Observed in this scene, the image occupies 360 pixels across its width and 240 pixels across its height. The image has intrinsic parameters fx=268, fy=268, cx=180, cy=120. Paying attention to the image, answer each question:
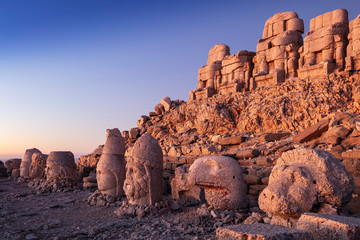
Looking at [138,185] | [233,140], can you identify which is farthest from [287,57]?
[138,185]

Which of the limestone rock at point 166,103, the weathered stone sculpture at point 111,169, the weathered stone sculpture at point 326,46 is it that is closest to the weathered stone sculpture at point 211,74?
the limestone rock at point 166,103

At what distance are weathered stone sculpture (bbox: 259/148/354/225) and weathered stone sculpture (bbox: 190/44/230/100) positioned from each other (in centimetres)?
1447

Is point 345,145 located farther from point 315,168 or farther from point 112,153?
point 112,153

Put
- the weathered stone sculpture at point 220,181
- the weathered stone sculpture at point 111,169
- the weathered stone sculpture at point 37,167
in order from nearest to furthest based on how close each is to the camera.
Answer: the weathered stone sculpture at point 220,181
the weathered stone sculpture at point 111,169
the weathered stone sculpture at point 37,167

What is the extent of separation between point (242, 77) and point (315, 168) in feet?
44.8

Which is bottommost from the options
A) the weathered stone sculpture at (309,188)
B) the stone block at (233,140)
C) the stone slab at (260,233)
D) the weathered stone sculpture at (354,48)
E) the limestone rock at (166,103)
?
the stone slab at (260,233)

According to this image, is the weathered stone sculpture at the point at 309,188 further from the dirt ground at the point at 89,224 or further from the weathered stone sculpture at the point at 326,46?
the weathered stone sculpture at the point at 326,46

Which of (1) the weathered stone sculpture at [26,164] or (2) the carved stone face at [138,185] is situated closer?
(2) the carved stone face at [138,185]

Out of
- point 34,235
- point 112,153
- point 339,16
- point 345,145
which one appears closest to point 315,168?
point 345,145

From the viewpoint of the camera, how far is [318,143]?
7.33 m

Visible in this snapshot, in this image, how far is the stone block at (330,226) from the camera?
2529 millimetres

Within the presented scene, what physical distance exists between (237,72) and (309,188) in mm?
14150

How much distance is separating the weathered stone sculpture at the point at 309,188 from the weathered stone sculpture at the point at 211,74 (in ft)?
47.5

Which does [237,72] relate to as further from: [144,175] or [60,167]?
[144,175]
